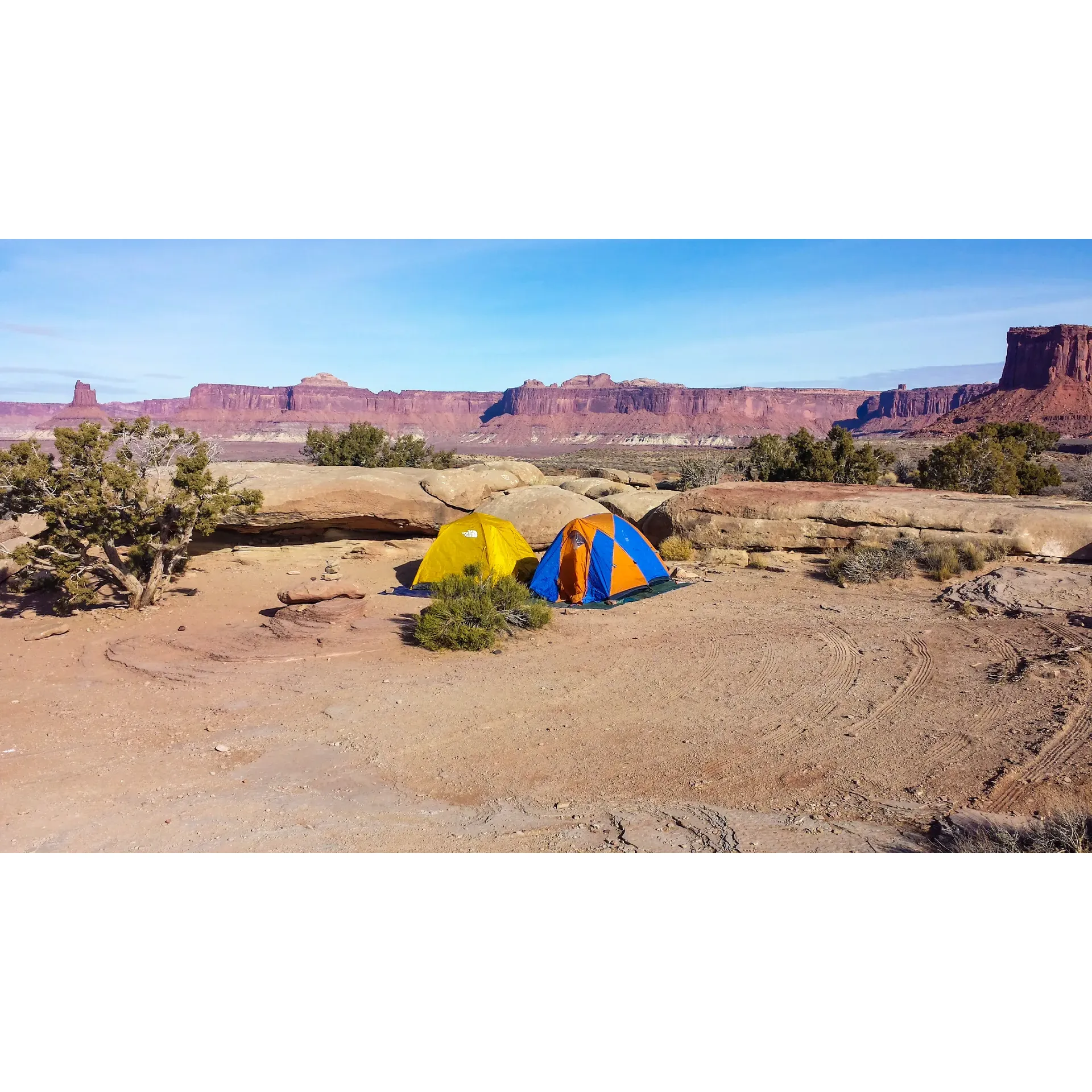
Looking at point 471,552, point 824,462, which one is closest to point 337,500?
point 471,552

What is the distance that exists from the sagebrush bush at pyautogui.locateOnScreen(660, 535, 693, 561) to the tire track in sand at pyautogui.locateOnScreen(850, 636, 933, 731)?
17.9ft

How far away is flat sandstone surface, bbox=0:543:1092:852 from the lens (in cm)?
446

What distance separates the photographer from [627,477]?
85.1 feet

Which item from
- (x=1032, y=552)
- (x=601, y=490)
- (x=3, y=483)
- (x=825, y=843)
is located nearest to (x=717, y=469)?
(x=601, y=490)

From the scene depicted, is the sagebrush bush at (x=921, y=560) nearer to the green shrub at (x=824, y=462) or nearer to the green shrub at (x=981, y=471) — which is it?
the green shrub at (x=981, y=471)

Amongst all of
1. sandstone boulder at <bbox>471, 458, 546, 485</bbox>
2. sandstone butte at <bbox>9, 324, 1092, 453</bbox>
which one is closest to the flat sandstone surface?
sandstone boulder at <bbox>471, 458, 546, 485</bbox>

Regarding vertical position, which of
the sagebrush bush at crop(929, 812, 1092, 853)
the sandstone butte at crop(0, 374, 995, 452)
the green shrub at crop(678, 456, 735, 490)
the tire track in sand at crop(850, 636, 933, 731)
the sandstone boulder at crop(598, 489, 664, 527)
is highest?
the sandstone butte at crop(0, 374, 995, 452)

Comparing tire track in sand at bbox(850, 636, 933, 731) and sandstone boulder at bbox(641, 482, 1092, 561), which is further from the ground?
sandstone boulder at bbox(641, 482, 1092, 561)

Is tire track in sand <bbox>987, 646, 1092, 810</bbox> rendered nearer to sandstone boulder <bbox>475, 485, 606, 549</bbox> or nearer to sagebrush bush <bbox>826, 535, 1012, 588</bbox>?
sagebrush bush <bbox>826, 535, 1012, 588</bbox>

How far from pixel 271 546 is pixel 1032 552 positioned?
12.2m

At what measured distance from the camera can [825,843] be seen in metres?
4.07

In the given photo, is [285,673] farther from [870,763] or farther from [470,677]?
[870,763]

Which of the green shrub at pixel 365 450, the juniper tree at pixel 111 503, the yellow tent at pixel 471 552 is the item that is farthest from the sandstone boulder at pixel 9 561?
the green shrub at pixel 365 450
